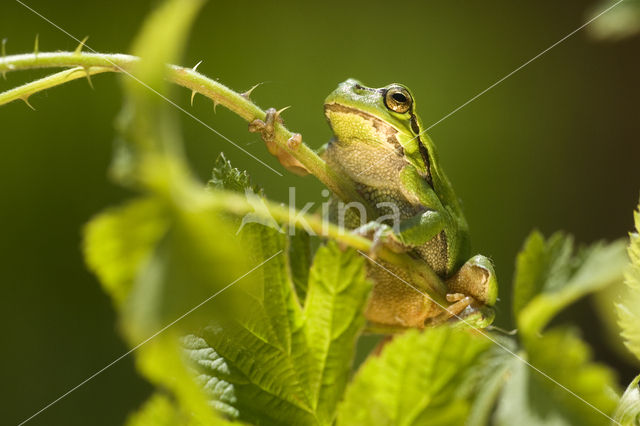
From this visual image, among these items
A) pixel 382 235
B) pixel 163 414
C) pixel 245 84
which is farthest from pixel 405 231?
pixel 245 84

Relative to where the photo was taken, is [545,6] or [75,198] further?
[545,6]

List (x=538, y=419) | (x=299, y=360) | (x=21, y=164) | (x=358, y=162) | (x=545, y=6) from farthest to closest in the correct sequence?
1. (x=545, y=6)
2. (x=21, y=164)
3. (x=358, y=162)
4. (x=299, y=360)
5. (x=538, y=419)

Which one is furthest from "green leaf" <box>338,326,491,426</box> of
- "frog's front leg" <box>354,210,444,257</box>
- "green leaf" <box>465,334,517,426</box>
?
"frog's front leg" <box>354,210,444,257</box>

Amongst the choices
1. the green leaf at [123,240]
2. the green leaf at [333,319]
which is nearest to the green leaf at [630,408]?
the green leaf at [333,319]

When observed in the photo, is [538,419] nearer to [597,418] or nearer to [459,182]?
[597,418]

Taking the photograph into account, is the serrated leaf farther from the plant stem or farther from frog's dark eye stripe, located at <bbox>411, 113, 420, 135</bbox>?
frog's dark eye stripe, located at <bbox>411, 113, 420, 135</bbox>

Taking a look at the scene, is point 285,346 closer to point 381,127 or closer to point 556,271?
point 556,271

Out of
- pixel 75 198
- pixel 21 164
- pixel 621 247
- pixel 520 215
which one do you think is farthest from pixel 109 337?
pixel 621 247

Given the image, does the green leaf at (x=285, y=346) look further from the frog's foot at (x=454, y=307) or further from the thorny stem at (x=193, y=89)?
the frog's foot at (x=454, y=307)
